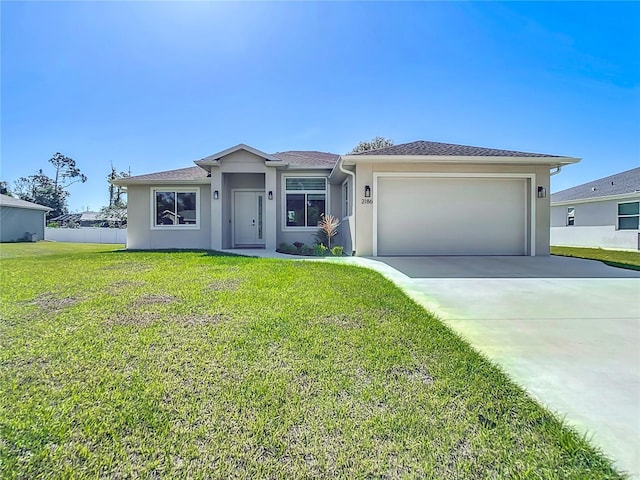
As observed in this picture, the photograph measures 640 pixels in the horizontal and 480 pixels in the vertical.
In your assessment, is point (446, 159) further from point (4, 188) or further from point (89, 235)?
point (4, 188)

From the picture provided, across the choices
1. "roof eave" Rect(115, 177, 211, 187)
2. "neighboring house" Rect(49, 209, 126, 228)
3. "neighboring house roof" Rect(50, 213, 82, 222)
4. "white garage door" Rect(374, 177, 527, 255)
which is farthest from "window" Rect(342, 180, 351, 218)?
"neighboring house roof" Rect(50, 213, 82, 222)

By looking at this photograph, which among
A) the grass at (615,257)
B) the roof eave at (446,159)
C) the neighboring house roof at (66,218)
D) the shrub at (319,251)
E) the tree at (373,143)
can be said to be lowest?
the grass at (615,257)

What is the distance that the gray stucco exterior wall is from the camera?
874 inches

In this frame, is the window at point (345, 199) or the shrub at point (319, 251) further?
the window at point (345, 199)

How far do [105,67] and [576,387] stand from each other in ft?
55.8

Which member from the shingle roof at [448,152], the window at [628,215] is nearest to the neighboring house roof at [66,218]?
the shingle roof at [448,152]

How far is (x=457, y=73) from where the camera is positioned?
1314 centimetres

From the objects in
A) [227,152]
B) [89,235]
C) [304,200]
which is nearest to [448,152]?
[304,200]

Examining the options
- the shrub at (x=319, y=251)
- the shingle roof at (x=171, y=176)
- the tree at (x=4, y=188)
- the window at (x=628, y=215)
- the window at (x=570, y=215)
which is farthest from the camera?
the tree at (x=4, y=188)

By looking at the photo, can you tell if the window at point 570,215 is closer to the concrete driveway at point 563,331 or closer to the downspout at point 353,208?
the concrete driveway at point 563,331

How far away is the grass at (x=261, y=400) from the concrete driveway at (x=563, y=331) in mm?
232

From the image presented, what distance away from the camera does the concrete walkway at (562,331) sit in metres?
2.22

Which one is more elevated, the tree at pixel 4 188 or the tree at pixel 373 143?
the tree at pixel 373 143

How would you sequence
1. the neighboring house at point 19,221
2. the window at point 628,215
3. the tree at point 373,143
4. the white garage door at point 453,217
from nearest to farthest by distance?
the white garage door at point 453,217
the window at point 628,215
the neighboring house at point 19,221
the tree at point 373,143
